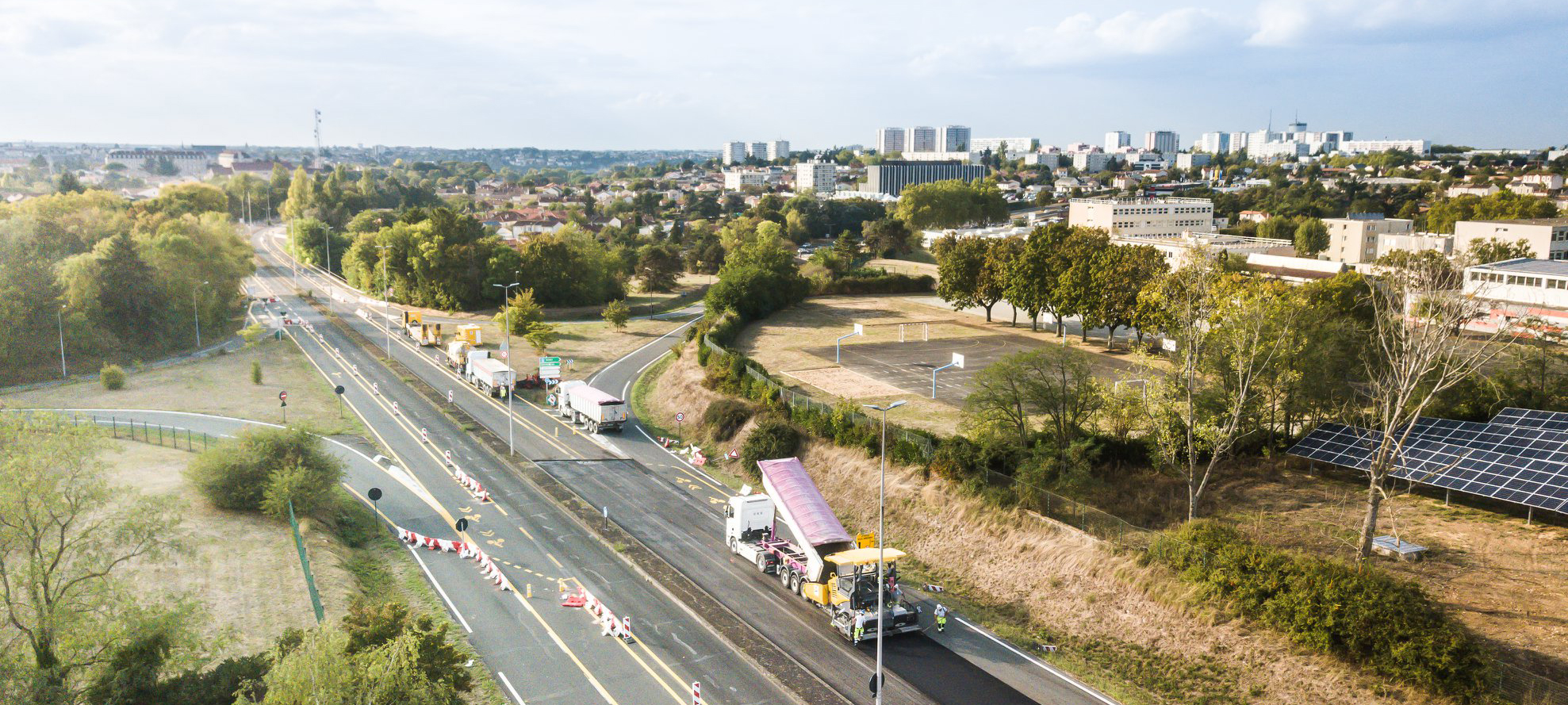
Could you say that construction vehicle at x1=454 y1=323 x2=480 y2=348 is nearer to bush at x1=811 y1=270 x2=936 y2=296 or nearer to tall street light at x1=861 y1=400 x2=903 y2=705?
bush at x1=811 y1=270 x2=936 y2=296

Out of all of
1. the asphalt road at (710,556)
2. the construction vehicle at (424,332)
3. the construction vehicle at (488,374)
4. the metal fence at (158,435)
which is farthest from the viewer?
the construction vehicle at (424,332)

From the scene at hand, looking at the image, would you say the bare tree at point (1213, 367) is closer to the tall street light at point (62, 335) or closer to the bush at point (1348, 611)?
the bush at point (1348, 611)

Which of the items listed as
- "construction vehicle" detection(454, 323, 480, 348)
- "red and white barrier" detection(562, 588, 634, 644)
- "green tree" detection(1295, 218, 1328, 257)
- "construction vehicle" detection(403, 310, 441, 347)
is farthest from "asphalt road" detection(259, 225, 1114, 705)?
"green tree" detection(1295, 218, 1328, 257)

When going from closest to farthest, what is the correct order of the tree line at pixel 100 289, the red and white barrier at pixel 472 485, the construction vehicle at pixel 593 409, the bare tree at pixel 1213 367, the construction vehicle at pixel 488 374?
1. the bare tree at pixel 1213 367
2. the red and white barrier at pixel 472 485
3. the construction vehicle at pixel 593 409
4. the construction vehicle at pixel 488 374
5. the tree line at pixel 100 289

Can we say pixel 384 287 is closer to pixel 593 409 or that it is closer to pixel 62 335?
pixel 62 335

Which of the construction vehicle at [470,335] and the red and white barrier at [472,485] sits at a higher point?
the construction vehicle at [470,335]

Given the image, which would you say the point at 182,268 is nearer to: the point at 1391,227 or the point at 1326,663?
the point at 1326,663

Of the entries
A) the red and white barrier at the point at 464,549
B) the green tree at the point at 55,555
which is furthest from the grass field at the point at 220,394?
the green tree at the point at 55,555

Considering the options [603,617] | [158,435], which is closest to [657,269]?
[158,435]
